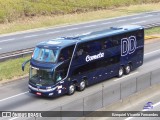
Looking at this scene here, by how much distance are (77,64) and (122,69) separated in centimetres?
555

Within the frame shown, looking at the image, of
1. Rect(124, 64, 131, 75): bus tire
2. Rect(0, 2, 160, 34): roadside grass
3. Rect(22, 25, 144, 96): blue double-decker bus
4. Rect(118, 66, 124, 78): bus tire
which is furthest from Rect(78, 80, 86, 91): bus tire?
Rect(0, 2, 160, 34): roadside grass

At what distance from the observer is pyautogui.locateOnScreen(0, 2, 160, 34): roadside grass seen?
54.5 meters

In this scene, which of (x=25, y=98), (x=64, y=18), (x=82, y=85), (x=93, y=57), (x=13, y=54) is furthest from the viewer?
(x=64, y=18)

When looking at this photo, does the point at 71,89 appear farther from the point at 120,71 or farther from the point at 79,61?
the point at 120,71

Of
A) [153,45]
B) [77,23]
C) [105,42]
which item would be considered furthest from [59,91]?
[77,23]

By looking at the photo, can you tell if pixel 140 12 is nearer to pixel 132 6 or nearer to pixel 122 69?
pixel 132 6

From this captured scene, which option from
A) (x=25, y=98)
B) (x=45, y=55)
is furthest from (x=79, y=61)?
(x=25, y=98)

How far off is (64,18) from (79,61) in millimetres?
36179

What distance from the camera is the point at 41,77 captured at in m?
24.8

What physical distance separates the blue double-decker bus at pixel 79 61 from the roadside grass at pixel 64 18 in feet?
83.6

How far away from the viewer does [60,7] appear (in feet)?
217

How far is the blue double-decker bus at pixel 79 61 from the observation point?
24.6 m

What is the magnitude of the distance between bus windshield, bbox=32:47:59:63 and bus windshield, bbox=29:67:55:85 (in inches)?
29.9

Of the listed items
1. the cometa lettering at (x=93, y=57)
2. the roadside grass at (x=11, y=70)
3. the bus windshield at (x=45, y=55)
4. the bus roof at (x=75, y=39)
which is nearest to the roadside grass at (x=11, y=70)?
the roadside grass at (x=11, y=70)
